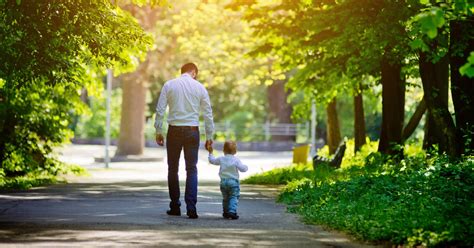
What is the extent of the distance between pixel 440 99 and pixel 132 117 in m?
29.0

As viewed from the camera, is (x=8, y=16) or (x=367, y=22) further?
(x=367, y=22)

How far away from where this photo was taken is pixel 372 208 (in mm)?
11445

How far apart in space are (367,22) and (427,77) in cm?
164

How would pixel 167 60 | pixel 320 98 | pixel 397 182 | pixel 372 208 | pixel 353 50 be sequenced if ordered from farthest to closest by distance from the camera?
pixel 167 60 → pixel 320 98 → pixel 353 50 → pixel 397 182 → pixel 372 208

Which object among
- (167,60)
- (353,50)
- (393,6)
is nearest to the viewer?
(393,6)

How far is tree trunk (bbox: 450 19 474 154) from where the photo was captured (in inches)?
609

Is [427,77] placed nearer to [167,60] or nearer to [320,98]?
[320,98]

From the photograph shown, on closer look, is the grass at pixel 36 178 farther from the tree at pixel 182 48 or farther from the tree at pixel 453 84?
the tree at pixel 182 48

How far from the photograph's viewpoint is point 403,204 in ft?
37.3

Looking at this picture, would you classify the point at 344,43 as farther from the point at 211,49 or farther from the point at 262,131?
the point at 262,131

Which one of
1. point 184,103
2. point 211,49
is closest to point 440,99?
point 184,103

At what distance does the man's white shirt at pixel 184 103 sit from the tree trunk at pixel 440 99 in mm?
5303

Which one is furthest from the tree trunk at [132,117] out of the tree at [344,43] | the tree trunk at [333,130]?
the tree at [344,43]

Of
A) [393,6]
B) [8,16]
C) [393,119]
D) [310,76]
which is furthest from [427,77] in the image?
[8,16]
